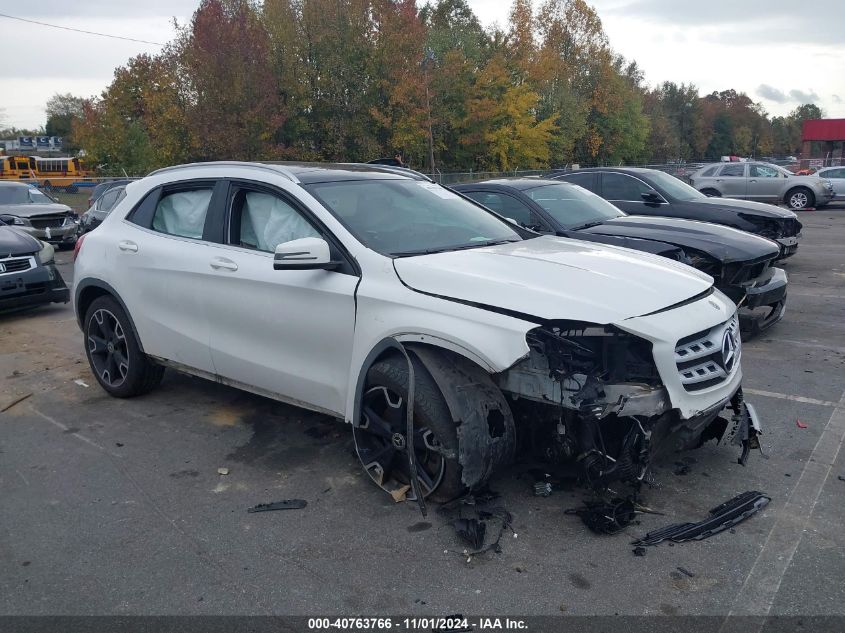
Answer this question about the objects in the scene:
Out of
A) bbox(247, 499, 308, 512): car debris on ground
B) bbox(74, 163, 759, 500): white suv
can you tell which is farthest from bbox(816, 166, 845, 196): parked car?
bbox(247, 499, 308, 512): car debris on ground

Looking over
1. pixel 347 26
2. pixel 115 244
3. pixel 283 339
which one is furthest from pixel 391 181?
pixel 347 26

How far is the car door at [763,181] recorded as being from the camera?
23.6 metres

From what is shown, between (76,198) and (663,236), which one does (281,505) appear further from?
(76,198)

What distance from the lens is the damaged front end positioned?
11.5ft

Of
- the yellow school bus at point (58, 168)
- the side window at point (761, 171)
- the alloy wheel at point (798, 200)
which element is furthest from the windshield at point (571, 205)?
the yellow school bus at point (58, 168)

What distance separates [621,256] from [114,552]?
3.24 m

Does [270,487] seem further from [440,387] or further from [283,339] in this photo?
[440,387]

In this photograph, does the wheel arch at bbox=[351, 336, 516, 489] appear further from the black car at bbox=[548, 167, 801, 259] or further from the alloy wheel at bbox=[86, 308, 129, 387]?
the black car at bbox=[548, 167, 801, 259]

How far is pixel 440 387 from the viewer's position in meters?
3.68

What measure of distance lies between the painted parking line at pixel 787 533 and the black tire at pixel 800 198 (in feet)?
70.9

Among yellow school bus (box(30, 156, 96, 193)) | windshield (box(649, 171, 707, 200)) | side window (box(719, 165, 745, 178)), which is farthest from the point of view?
yellow school bus (box(30, 156, 96, 193))

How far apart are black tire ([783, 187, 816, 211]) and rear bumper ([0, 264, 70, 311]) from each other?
73.0 feet

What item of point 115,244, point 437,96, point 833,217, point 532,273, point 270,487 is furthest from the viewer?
point 437,96

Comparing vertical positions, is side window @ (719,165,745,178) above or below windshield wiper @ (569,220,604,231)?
above
